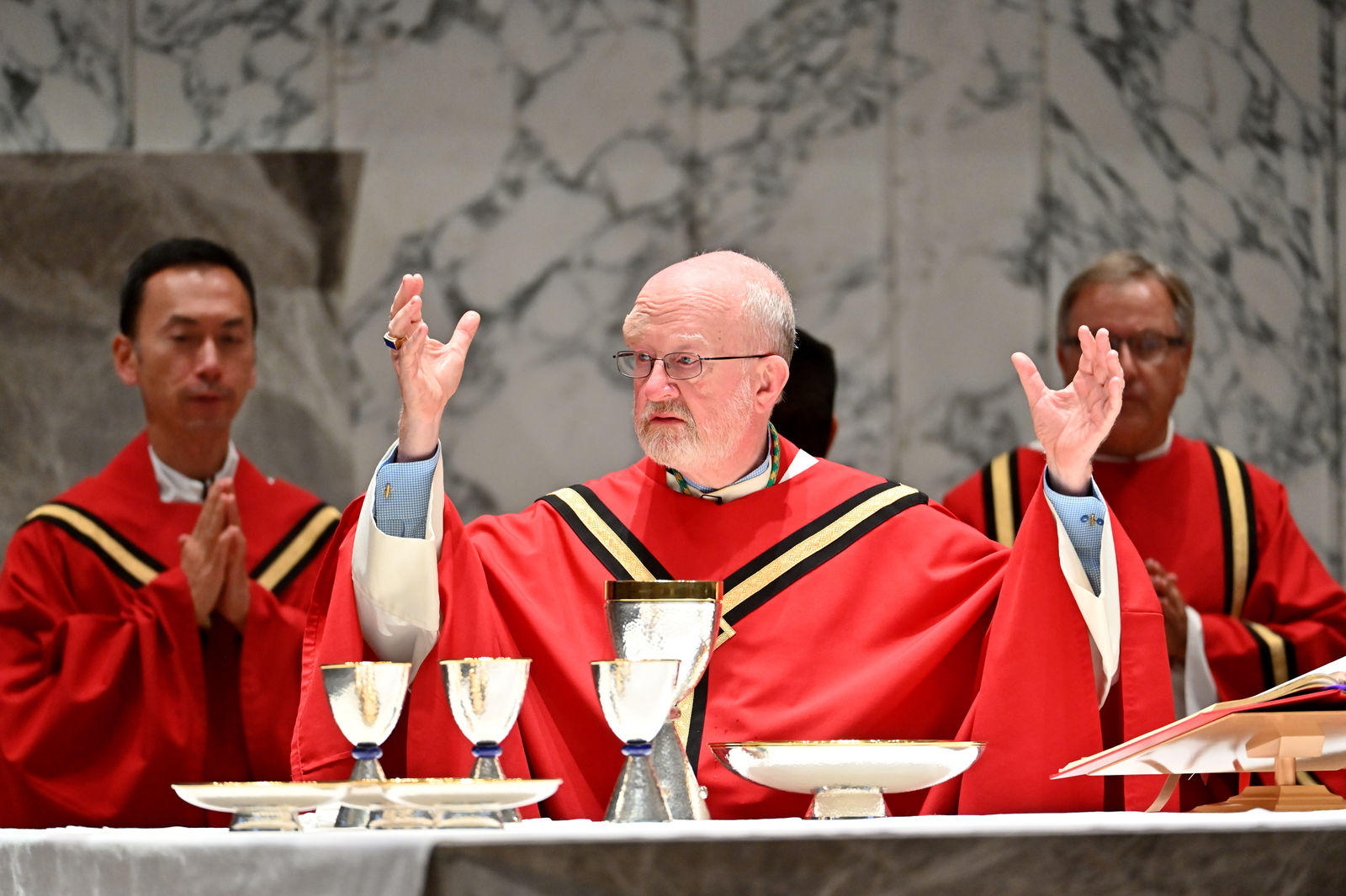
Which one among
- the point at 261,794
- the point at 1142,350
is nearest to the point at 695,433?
the point at 261,794

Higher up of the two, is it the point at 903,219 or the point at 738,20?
the point at 738,20

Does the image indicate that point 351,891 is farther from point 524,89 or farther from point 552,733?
point 524,89

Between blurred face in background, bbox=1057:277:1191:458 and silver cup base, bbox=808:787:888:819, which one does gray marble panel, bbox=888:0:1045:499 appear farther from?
silver cup base, bbox=808:787:888:819

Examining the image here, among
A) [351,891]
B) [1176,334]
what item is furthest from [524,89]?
[351,891]

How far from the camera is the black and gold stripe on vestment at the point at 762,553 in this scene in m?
3.57

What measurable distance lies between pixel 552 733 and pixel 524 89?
3.56m

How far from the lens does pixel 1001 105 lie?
6246mm

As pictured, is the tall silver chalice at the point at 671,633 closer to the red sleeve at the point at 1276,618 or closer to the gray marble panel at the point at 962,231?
the red sleeve at the point at 1276,618

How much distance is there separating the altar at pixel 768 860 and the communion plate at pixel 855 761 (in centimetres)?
52

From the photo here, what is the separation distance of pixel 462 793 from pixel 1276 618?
341 cm

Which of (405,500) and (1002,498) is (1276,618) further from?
(405,500)

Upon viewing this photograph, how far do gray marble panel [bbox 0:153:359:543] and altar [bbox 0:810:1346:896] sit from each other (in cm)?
414

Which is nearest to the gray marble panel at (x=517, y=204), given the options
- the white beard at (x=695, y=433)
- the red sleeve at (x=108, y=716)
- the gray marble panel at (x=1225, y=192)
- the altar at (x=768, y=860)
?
the red sleeve at (x=108, y=716)

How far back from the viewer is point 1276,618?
4836mm
